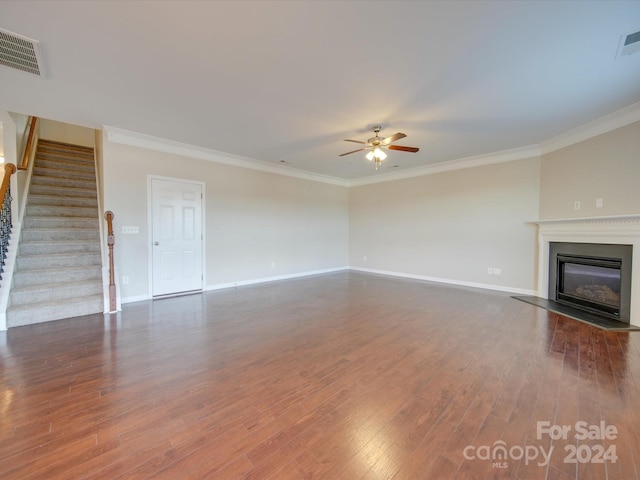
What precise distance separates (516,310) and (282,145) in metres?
4.81

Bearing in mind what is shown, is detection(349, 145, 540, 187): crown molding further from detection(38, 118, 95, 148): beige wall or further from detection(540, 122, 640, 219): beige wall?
detection(38, 118, 95, 148): beige wall

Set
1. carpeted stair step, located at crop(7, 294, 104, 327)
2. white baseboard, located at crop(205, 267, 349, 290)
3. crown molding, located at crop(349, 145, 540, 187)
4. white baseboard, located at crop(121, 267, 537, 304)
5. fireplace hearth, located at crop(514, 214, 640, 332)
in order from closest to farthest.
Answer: carpeted stair step, located at crop(7, 294, 104, 327), fireplace hearth, located at crop(514, 214, 640, 332), white baseboard, located at crop(121, 267, 537, 304), crown molding, located at crop(349, 145, 540, 187), white baseboard, located at crop(205, 267, 349, 290)

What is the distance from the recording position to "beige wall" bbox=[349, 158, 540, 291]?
16.9 feet

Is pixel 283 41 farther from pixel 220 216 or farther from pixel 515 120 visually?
pixel 220 216

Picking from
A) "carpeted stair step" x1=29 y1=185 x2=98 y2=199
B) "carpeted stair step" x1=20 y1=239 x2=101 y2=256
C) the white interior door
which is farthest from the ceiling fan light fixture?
"carpeted stair step" x1=29 y1=185 x2=98 y2=199

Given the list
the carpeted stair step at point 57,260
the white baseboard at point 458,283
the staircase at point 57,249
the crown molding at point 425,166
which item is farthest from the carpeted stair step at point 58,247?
the white baseboard at point 458,283

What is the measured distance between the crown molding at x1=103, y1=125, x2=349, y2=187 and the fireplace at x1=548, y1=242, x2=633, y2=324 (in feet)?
18.0

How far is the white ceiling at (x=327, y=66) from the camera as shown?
6.39 feet

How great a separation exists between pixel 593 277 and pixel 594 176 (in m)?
1.55

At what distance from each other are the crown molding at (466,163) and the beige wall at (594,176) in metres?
0.32

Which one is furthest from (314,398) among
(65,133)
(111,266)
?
(65,133)

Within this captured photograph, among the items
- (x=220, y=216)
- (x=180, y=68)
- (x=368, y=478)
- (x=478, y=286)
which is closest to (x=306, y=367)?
(x=368, y=478)

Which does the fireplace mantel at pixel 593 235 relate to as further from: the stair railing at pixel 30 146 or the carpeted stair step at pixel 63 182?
the stair railing at pixel 30 146

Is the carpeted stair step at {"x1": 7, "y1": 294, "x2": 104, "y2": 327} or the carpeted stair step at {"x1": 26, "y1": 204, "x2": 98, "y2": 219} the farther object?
the carpeted stair step at {"x1": 26, "y1": 204, "x2": 98, "y2": 219}
